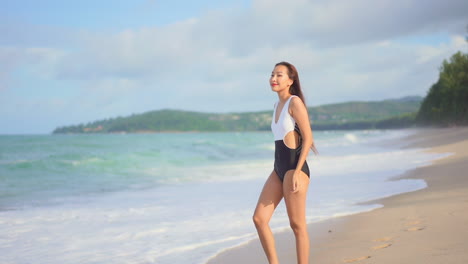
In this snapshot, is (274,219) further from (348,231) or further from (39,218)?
(39,218)

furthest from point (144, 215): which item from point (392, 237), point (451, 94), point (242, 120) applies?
point (242, 120)

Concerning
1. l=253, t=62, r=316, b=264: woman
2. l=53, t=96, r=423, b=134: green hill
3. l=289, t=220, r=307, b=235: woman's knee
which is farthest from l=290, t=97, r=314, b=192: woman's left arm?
l=53, t=96, r=423, b=134: green hill

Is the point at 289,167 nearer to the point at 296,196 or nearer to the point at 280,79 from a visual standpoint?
the point at 296,196

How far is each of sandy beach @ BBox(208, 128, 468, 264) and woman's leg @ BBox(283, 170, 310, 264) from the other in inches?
26.1

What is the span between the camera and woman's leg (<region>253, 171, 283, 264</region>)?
362 cm

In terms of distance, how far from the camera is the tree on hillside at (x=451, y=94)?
5353 cm

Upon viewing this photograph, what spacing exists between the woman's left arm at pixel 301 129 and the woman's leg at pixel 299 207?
70mm


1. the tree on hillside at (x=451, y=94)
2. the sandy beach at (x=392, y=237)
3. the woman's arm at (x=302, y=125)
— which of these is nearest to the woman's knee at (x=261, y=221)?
the woman's arm at (x=302, y=125)

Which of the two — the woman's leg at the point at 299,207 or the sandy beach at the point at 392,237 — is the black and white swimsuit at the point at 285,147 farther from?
the sandy beach at the point at 392,237

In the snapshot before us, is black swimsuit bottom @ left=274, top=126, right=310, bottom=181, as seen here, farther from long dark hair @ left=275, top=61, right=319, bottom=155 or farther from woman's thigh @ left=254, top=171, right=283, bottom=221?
long dark hair @ left=275, top=61, right=319, bottom=155

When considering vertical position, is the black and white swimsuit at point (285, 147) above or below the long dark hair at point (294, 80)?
below

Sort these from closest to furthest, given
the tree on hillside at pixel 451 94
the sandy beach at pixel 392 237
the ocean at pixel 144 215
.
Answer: the sandy beach at pixel 392 237
the ocean at pixel 144 215
the tree on hillside at pixel 451 94

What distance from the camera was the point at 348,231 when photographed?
542 centimetres

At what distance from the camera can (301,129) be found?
11.6 feet
